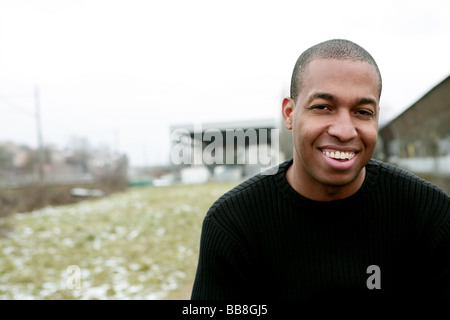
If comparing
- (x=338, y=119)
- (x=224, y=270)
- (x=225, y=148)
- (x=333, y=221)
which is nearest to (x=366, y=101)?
(x=338, y=119)

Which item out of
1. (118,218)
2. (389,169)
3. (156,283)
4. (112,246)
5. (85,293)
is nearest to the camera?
(389,169)

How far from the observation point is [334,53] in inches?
51.5

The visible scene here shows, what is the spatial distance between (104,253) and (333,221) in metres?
6.17

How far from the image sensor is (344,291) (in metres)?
1.34

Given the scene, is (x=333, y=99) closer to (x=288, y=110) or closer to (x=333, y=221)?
(x=288, y=110)

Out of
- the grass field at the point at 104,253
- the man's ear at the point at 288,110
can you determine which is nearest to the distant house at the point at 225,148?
the man's ear at the point at 288,110

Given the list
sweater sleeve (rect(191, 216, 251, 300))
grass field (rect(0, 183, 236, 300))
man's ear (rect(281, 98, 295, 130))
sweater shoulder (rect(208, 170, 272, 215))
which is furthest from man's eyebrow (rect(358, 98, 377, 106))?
grass field (rect(0, 183, 236, 300))

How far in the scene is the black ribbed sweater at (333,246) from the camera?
134 cm

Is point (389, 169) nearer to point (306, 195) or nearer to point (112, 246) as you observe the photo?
point (306, 195)

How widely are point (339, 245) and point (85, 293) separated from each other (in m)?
4.44

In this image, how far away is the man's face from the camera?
4.22 feet

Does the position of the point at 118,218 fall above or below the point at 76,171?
above

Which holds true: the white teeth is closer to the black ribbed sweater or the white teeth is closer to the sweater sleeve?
the black ribbed sweater
